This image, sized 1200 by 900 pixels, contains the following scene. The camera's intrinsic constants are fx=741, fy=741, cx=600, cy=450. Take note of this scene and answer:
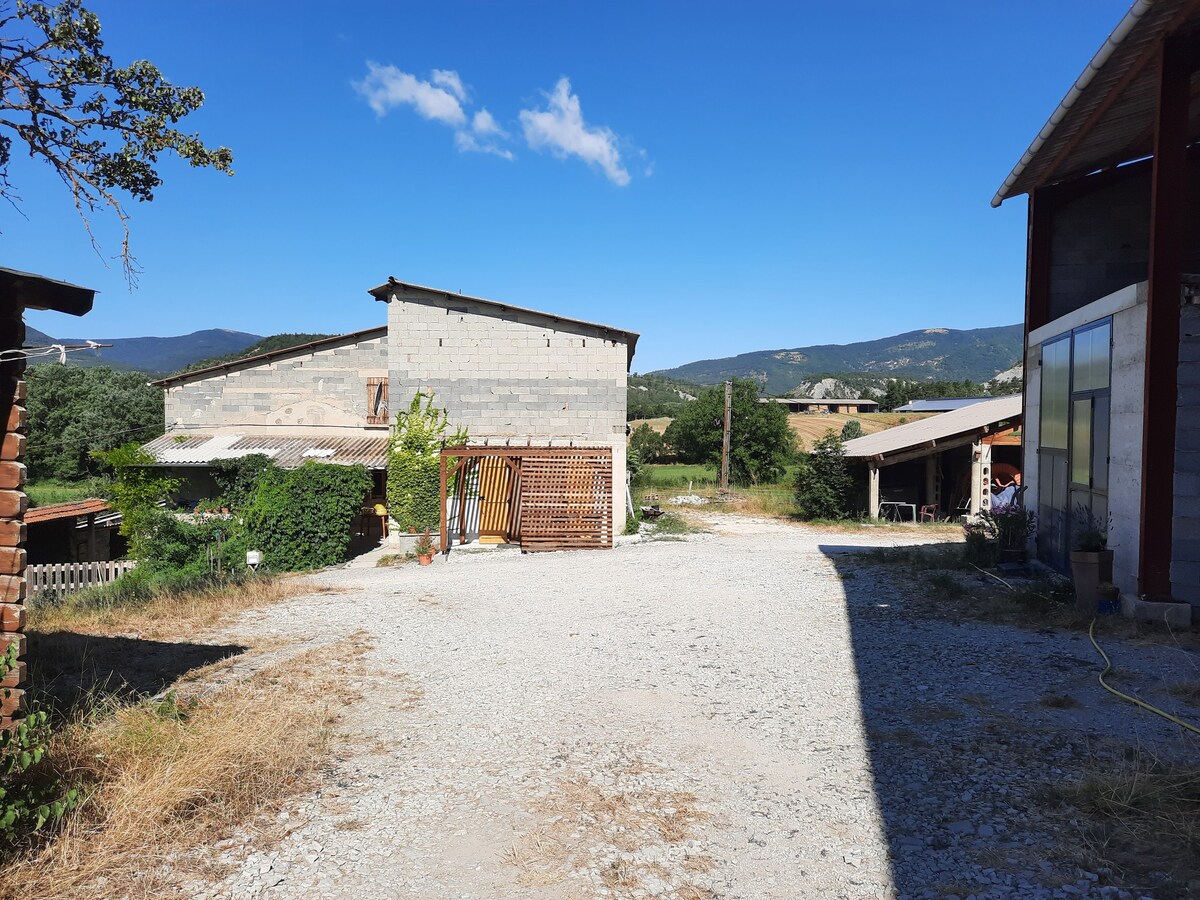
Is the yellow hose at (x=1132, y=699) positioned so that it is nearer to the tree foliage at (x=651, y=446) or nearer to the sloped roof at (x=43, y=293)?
the sloped roof at (x=43, y=293)

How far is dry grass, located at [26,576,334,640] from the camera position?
8.70m

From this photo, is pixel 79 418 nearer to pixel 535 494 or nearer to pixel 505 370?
pixel 505 370

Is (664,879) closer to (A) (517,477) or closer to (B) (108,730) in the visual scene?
(B) (108,730)

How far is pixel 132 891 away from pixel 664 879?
7.98ft

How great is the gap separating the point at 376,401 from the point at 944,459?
17401mm

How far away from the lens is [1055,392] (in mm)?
10828

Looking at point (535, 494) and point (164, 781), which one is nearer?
point (164, 781)

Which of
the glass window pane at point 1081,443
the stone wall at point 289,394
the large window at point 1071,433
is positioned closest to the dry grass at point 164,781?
the large window at point 1071,433

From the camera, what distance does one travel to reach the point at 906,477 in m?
23.6

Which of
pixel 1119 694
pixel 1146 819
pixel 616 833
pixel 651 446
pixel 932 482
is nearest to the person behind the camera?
pixel 1146 819

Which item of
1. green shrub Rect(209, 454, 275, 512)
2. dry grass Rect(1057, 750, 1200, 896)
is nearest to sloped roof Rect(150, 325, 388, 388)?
green shrub Rect(209, 454, 275, 512)

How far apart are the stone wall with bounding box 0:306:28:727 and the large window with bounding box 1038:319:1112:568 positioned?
1041 centimetres

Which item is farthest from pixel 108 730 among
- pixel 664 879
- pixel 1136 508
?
pixel 1136 508

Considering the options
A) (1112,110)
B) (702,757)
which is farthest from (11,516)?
(1112,110)
